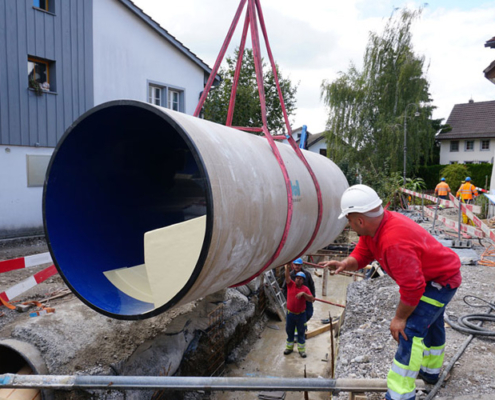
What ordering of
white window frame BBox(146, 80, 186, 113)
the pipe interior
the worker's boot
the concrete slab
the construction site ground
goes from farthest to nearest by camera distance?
white window frame BBox(146, 80, 186, 113) < the concrete slab < the construction site ground < the worker's boot < the pipe interior

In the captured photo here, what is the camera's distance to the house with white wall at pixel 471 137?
3108 centimetres

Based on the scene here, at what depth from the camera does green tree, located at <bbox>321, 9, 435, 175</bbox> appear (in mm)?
23062

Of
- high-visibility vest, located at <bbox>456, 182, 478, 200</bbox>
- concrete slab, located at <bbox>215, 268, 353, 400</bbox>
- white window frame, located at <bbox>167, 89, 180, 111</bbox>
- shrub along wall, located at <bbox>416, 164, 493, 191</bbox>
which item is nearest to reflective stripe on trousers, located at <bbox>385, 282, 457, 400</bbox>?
concrete slab, located at <bbox>215, 268, 353, 400</bbox>

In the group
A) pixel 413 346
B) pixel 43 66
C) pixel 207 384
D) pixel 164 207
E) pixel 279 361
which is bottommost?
pixel 279 361

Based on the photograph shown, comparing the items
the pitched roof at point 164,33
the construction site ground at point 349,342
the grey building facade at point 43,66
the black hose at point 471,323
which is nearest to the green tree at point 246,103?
the pitched roof at point 164,33

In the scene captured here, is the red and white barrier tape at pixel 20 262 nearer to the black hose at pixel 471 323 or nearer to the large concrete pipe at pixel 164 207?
the large concrete pipe at pixel 164 207

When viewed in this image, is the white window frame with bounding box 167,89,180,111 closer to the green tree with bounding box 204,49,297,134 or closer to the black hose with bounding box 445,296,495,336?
the green tree with bounding box 204,49,297,134

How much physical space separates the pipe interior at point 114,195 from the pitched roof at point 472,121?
32015 millimetres

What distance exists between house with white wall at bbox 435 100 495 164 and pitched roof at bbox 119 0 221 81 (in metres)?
24.9

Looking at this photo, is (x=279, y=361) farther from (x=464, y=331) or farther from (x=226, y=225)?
(x=226, y=225)

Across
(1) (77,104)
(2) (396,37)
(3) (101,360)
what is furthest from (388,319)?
(2) (396,37)

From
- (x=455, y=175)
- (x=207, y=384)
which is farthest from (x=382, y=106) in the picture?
(x=207, y=384)

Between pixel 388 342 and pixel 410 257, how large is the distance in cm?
200

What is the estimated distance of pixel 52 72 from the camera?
1019 cm
